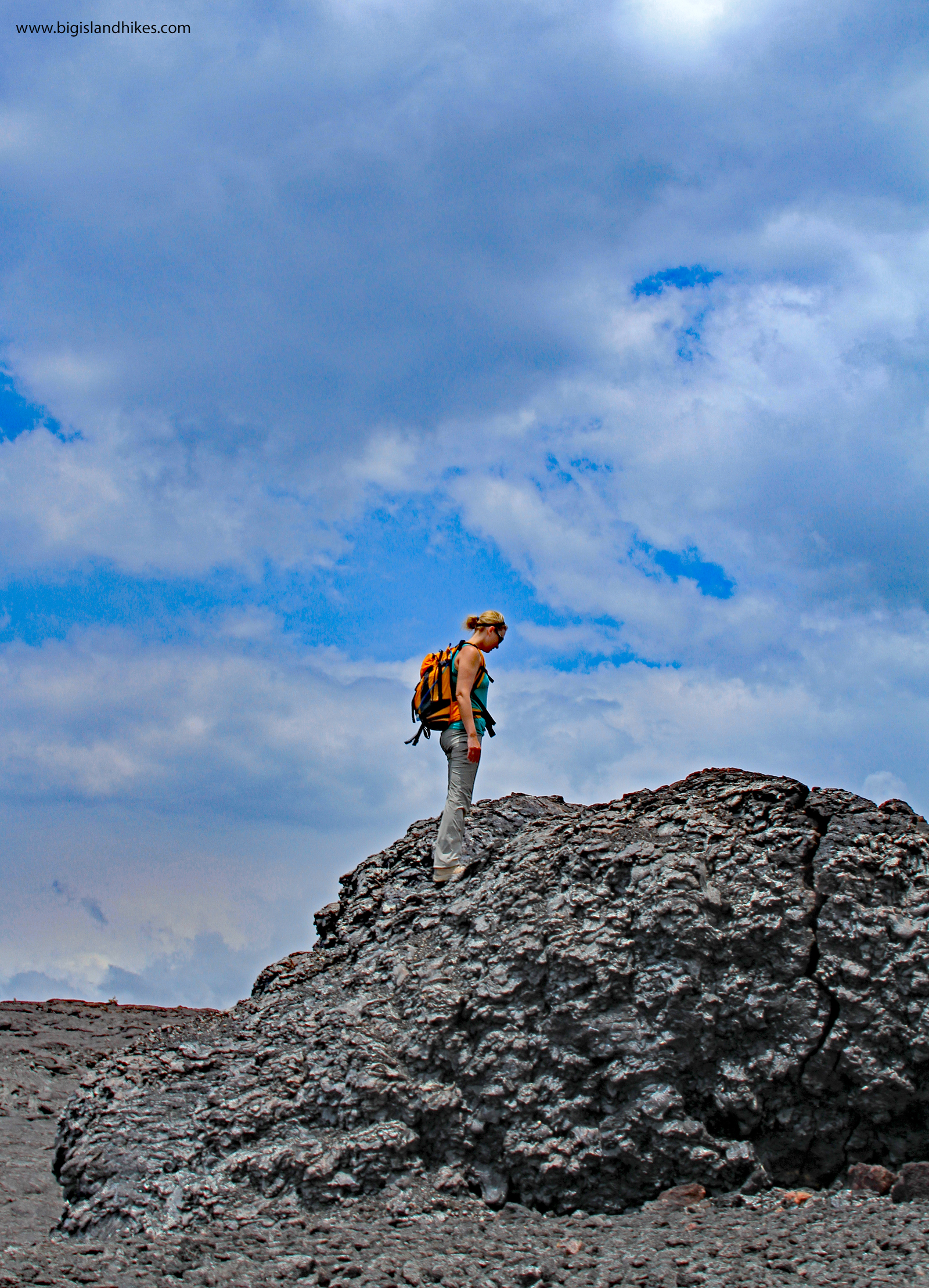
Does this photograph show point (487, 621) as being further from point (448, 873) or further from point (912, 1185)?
point (912, 1185)

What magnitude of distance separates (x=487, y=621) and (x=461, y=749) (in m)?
Answer: 1.54

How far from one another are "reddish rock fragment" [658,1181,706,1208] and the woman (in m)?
Result: 3.33

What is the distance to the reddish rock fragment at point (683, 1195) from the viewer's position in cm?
664

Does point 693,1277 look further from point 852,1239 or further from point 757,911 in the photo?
point 757,911

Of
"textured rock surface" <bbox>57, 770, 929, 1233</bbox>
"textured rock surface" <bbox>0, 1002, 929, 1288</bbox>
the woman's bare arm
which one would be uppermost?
the woman's bare arm

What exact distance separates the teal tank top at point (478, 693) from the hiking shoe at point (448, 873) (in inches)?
57.3

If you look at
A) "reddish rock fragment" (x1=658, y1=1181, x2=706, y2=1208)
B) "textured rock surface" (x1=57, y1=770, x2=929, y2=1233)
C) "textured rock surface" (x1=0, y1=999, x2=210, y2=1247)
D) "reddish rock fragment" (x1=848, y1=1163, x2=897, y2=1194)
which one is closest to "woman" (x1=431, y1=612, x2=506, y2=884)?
"textured rock surface" (x1=57, y1=770, x2=929, y2=1233)

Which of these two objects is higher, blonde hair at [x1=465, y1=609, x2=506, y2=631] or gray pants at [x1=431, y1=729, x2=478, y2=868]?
blonde hair at [x1=465, y1=609, x2=506, y2=631]

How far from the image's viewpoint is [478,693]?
1012 cm

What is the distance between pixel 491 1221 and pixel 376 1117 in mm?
1100

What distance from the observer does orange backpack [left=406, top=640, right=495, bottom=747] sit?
1002 centimetres

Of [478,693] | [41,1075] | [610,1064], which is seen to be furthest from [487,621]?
[41,1075]

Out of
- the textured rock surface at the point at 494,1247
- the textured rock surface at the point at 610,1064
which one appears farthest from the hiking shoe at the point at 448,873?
the textured rock surface at the point at 494,1247

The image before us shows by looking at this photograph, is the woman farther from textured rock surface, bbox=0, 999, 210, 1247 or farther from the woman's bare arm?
textured rock surface, bbox=0, 999, 210, 1247
